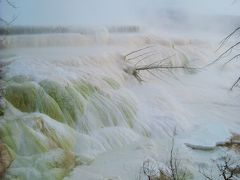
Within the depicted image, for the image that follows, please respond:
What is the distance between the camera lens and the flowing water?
620cm

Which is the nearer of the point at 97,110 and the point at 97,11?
the point at 97,110

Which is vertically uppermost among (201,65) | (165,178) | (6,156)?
(6,156)

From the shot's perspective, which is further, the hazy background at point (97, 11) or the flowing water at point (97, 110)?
the hazy background at point (97, 11)

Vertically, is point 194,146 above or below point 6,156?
below

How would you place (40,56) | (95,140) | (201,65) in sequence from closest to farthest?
(95,140) → (40,56) → (201,65)

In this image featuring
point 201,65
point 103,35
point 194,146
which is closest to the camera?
point 194,146

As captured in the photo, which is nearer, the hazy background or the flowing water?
the flowing water

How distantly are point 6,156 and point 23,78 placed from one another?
195cm

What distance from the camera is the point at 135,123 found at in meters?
7.90

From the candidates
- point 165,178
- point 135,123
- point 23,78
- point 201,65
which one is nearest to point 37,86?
point 23,78

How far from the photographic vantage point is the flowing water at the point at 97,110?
6199 mm

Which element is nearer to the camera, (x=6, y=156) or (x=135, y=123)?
(x=6, y=156)

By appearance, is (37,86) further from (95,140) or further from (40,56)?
(40,56)

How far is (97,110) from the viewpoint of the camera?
25.0 ft
